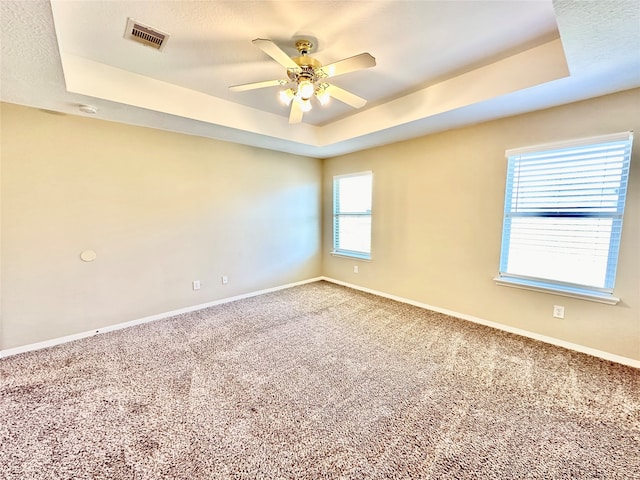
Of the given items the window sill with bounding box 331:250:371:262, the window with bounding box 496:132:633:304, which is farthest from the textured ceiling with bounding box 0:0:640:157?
the window sill with bounding box 331:250:371:262

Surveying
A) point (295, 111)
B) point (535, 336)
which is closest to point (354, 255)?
point (535, 336)

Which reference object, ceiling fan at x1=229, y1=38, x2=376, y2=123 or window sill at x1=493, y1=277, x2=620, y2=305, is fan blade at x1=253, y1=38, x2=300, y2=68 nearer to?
ceiling fan at x1=229, y1=38, x2=376, y2=123

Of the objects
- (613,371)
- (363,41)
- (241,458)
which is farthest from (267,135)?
(613,371)

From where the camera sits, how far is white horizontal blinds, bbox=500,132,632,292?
233 centimetres

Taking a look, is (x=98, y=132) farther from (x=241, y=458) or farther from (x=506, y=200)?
(x=506, y=200)

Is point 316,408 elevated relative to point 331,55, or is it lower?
lower

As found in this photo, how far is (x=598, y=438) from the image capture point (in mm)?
1584

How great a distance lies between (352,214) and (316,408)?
3268 mm

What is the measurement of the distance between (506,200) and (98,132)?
176 inches

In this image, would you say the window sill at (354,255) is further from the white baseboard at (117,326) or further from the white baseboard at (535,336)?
the white baseboard at (117,326)

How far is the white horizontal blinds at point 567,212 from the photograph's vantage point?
2.33m

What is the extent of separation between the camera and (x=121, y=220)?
3059 millimetres

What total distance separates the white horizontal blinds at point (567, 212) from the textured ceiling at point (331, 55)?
53cm

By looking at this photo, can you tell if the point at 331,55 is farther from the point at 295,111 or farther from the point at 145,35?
the point at 145,35
